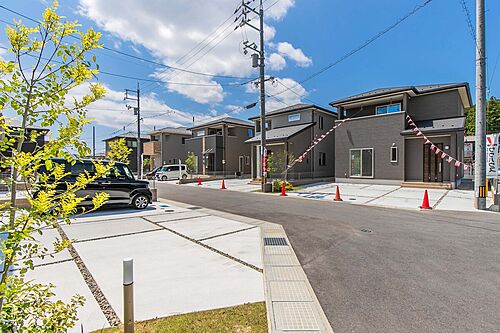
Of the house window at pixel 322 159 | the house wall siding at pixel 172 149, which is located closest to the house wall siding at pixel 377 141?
the house window at pixel 322 159

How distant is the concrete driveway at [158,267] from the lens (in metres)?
3.08

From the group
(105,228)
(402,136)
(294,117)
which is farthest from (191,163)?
(105,228)

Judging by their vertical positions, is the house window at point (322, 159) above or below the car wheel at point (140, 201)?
above

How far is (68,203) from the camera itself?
1.79 meters

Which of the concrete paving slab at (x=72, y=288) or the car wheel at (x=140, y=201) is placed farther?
the car wheel at (x=140, y=201)

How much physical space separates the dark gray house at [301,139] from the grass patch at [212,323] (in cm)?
1632

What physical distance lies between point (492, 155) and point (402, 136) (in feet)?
23.7

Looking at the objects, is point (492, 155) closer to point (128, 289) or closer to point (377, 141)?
point (377, 141)

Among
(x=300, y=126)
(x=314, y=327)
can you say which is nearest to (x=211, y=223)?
(x=314, y=327)

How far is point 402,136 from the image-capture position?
16.2 m

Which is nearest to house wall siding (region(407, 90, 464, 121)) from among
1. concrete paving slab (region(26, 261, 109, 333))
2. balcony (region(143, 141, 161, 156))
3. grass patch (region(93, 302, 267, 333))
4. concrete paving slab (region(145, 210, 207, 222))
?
concrete paving slab (region(145, 210, 207, 222))

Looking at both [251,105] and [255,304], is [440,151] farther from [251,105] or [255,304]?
[255,304]

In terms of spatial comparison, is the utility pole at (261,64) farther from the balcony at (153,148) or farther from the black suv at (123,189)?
the balcony at (153,148)

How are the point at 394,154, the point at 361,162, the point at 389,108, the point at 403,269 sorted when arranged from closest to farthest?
1. the point at 403,269
2. the point at 394,154
3. the point at 389,108
4. the point at 361,162
